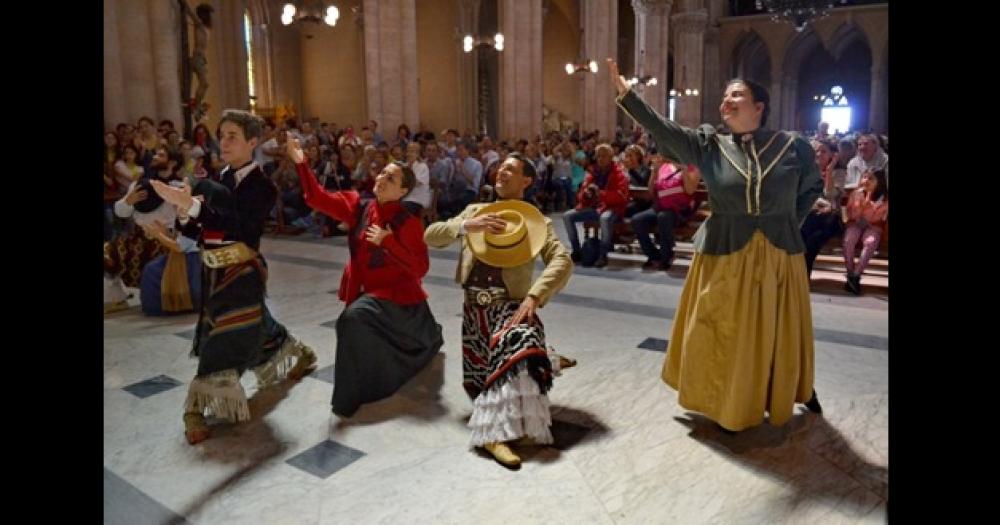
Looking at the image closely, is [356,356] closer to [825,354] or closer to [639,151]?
[825,354]

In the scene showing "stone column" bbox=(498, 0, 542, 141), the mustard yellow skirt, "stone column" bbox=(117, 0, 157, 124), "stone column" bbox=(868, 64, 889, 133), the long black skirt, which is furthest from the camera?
"stone column" bbox=(868, 64, 889, 133)

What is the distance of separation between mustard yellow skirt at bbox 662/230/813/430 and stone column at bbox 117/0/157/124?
10.6 meters

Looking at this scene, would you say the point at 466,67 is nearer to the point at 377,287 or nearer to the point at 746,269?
the point at 377,287

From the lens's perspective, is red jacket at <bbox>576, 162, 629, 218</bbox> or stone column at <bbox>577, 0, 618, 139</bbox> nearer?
red jacket at <bbox>576, 162, 629, 218</bbox>

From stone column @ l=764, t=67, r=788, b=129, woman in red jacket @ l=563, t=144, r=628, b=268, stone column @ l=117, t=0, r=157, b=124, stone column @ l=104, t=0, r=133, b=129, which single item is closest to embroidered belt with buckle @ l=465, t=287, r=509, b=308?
woman in red jacket @ l=563, t=144, r=628, b=268

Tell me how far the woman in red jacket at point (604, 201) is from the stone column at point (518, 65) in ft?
30.4

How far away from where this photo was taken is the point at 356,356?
3904mm

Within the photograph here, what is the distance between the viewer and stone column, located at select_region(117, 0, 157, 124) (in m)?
11.4

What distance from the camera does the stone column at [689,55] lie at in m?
30.2

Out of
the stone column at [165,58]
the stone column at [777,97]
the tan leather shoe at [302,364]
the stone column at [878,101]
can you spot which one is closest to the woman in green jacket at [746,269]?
the tan leather shoe at [302,364]

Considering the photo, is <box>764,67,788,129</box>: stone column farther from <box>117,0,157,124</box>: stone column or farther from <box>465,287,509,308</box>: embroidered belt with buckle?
<box>465,287,509,308</box>: embroidered belt with buckle

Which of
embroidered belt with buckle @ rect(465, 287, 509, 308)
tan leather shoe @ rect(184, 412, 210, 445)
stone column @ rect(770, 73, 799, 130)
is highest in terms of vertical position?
stone column @ rect(770, 73, 799, 130)

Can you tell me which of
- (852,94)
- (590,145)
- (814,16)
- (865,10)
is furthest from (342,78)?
(852,94)

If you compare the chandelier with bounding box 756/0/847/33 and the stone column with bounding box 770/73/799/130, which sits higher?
the chandelier with bounding box 756/0/847/33
